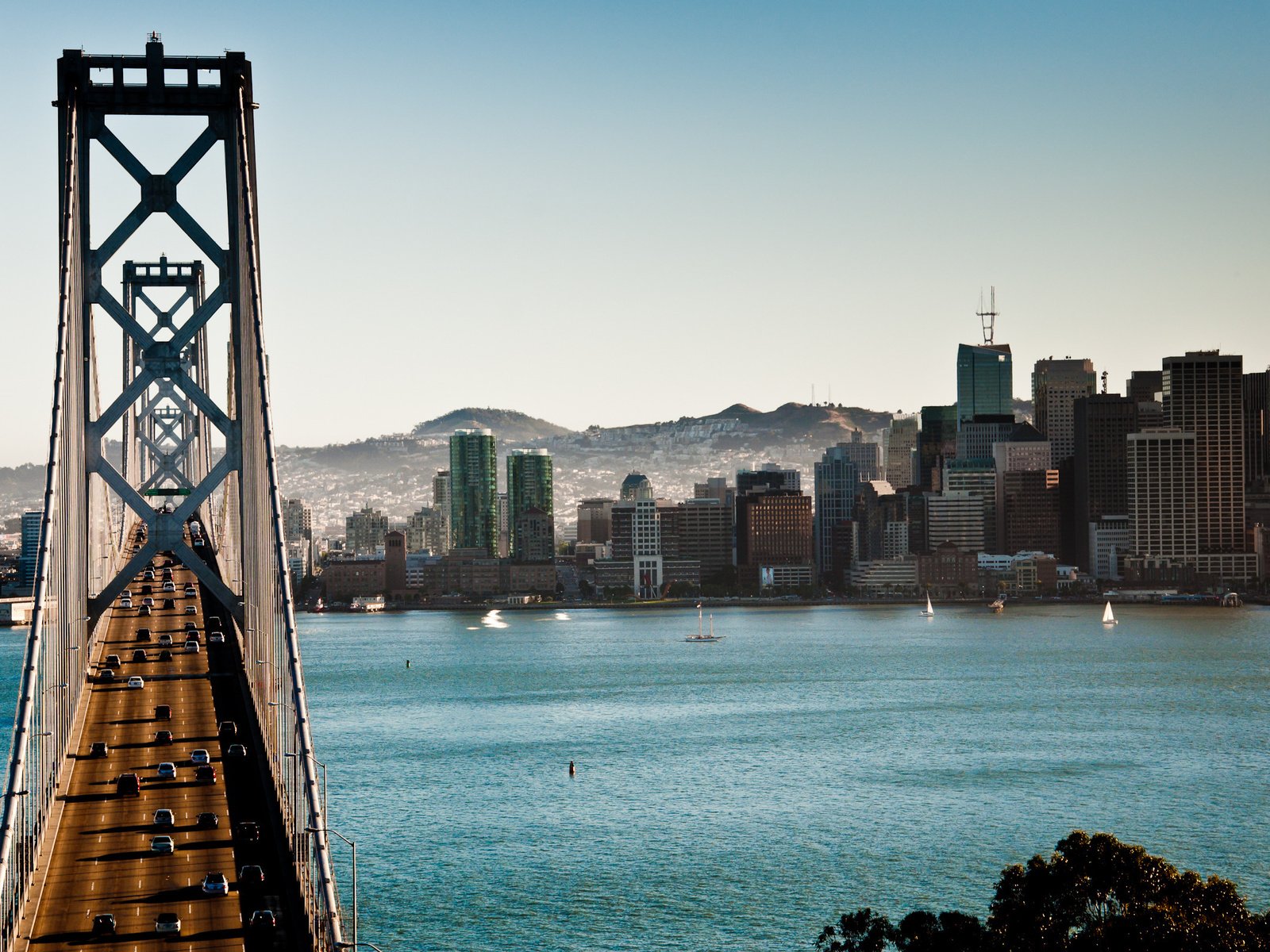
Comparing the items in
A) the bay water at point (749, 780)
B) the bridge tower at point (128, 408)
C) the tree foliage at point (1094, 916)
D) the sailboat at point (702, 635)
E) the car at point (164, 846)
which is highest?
the bridge tower at point (128, 408)

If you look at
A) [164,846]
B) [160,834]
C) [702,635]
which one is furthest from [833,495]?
[164,846]

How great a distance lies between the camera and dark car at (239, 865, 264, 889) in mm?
A: 15359

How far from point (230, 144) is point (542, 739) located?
3991 cm

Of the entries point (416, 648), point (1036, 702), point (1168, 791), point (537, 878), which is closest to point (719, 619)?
point (416, 648)

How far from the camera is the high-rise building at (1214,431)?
550 feet

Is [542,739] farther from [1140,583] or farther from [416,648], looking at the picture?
[1140,583]

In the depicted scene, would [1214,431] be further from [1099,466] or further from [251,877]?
[251,877]

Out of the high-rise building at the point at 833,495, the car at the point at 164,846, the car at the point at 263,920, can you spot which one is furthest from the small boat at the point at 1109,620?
the car at the point at 263,920

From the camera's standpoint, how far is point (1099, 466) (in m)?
176

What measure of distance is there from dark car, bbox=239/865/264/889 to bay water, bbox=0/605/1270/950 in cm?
1290

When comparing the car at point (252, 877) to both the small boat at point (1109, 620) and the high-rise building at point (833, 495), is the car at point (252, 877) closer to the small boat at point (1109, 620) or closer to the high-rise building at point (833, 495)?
the small boat at point (1109, 620)

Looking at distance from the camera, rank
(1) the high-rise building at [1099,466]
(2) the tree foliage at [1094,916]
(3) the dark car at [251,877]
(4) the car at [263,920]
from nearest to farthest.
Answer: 1. (4) the car at [263,920]
2. (3) the dark car at [251,877]
3. (2) the tree foliage at [1094,916]
4. (1) the high-rise building at [1099,466]

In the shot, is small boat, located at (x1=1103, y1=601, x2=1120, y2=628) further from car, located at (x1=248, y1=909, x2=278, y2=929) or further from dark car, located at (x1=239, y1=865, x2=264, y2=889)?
car, located at (x1=248, y1=909, x2=278, y2=929)

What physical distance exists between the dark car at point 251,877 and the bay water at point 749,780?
42.3 feet
